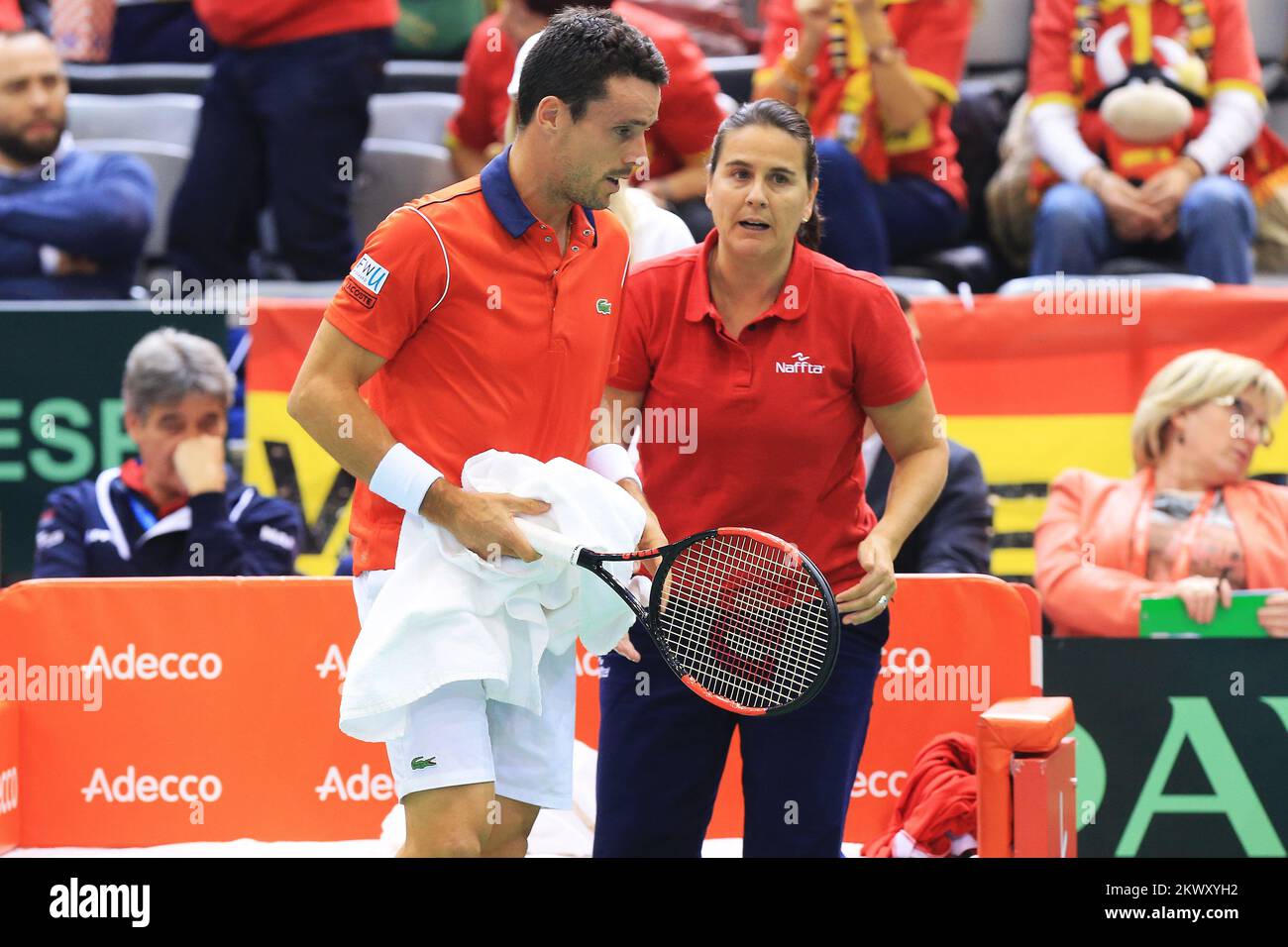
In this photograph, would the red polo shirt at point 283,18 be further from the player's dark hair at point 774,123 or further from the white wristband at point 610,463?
the white wristband at point 610,463

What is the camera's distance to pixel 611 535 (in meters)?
3.05

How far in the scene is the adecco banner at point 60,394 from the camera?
545cm

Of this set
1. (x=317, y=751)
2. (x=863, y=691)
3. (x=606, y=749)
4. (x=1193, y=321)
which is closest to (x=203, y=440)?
(x=317, y=751)

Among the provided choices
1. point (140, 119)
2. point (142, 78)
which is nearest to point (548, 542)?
point (140, 119)

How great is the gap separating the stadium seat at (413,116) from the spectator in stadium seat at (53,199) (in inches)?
46.2

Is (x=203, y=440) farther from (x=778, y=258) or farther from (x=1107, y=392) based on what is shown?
(x=1107, y=392)

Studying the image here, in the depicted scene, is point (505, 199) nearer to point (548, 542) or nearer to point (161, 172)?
point (548, 542)

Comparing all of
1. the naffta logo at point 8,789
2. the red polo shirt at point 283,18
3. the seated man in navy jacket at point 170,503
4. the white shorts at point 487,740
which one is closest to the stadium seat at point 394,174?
the red polo shirt at point 283,18

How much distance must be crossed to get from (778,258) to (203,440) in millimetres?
2309

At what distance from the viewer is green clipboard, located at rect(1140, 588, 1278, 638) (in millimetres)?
4676

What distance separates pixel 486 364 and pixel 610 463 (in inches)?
14.8

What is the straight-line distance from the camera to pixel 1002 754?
3461mm
